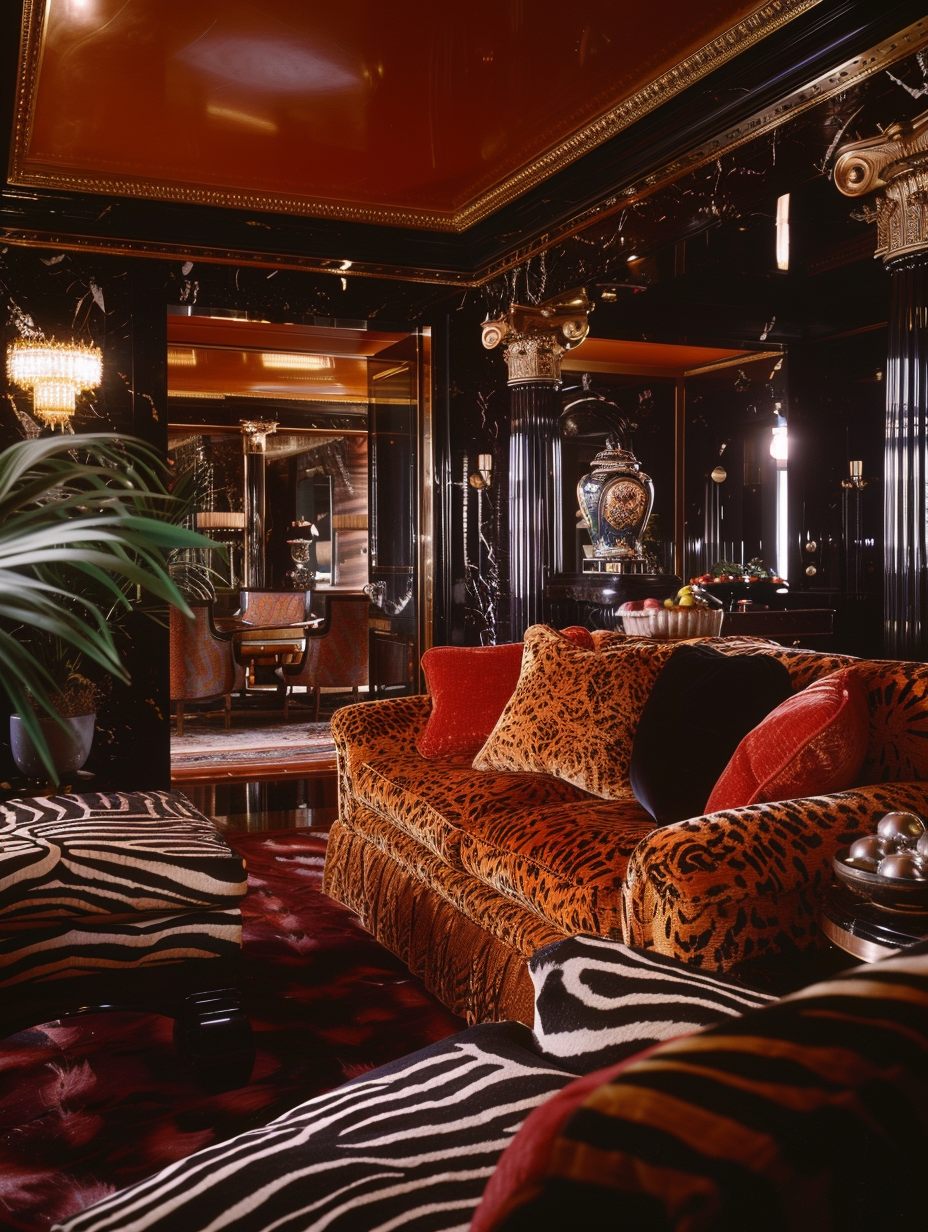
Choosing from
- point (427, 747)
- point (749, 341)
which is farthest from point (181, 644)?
point (749, 341)

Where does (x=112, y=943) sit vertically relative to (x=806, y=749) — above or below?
below

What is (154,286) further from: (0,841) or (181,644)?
(0,841)

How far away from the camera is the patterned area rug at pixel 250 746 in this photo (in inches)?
240

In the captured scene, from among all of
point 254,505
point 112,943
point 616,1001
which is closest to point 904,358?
point 616,1001

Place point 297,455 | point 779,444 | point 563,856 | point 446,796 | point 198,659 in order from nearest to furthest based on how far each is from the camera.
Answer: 1. point 563,856
2. point 446,796
3. point 198,659
4. point 779,444
5. point 297,455

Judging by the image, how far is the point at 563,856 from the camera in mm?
2174

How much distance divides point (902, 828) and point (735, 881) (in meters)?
0.27

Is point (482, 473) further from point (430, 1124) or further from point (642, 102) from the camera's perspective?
point (430, 1124)

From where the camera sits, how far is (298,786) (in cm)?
536

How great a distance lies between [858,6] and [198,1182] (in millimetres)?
3371

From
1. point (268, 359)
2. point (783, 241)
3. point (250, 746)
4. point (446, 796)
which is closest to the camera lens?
point (446, 796)

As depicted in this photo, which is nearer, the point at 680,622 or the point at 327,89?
the point at 680,622

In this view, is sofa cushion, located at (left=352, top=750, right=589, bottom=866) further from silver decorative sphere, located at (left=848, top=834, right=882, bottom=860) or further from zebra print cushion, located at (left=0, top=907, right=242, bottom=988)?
silver decorative sphere, located at (left=848, top=834, right=882, bottom=860)

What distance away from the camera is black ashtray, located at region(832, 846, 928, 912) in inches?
55.4
